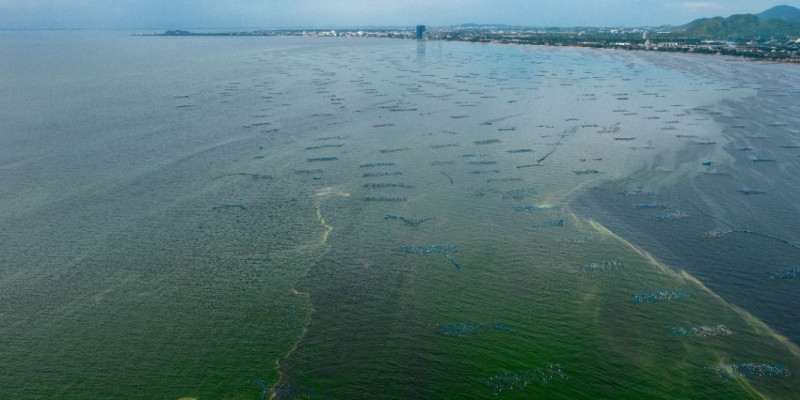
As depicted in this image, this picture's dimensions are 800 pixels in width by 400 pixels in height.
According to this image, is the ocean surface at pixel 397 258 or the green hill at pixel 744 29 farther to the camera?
the green hill at pixel 744 29

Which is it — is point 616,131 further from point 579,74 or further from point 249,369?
point 579,74

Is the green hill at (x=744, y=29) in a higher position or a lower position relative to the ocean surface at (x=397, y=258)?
higher

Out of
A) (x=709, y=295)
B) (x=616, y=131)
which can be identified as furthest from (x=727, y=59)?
(x=709, y=295)

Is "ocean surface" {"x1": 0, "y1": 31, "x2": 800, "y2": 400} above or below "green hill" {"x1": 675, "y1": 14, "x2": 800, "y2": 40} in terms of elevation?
below

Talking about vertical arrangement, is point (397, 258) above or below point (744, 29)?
below
